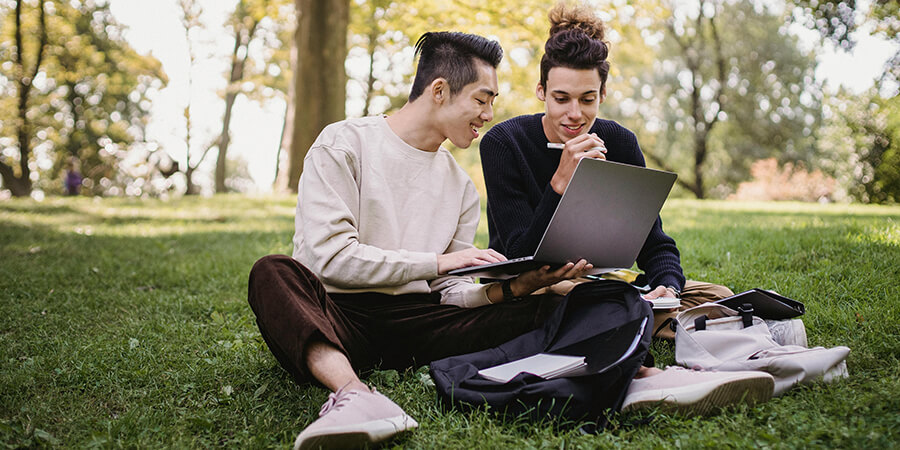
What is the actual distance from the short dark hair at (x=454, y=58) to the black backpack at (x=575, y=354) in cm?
114

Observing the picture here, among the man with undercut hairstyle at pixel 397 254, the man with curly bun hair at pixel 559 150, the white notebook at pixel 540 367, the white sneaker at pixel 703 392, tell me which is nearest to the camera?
the white sneaker at pixel 703 392

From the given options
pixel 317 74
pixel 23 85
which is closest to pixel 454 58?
pixel 317 74

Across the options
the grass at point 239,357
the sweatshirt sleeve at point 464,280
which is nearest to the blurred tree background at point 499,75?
the grass at point 239,357

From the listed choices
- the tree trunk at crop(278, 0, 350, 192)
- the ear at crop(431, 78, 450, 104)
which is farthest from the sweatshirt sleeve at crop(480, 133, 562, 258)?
the tree trunk at crop(278, 0, 350, 192)

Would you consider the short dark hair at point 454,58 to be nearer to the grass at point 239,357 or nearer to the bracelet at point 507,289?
the bracelet at point 507,289

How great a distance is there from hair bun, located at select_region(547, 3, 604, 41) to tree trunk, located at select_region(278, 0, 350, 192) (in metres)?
8.14

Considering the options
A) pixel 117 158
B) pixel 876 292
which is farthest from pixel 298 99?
pixel 117 158

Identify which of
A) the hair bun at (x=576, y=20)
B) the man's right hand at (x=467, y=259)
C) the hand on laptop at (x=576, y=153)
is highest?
the hair bun at (x=576, y=20)

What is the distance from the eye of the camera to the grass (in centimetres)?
Result: 213

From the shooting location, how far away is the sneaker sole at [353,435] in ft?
6.23

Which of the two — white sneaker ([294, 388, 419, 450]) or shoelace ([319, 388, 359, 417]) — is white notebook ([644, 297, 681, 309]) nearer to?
white sneaker ([294, 388, 419, 450])

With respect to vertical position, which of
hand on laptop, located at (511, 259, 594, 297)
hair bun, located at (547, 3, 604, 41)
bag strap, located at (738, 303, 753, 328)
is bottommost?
bag strap, located at (738, 303, 753, 328)

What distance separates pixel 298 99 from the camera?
1134cm

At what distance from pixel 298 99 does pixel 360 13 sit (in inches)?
241
